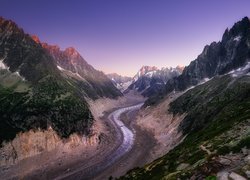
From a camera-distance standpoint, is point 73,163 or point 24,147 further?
point 24,147

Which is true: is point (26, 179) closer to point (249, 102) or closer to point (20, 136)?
point (20, 136)

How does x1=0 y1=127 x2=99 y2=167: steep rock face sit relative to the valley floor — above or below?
above

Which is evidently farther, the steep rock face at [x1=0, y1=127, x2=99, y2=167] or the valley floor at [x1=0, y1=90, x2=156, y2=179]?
the steep rock face at [x1=0, y1=127, x2=99, y2=167]

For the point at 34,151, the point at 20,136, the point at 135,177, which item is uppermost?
the point at 20,136

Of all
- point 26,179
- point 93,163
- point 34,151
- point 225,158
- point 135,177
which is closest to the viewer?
point 225,158

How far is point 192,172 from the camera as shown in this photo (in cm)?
6419

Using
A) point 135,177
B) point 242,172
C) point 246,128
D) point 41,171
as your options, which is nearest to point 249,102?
point 246,128

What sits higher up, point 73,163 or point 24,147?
point 24,147

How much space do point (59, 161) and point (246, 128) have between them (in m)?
116

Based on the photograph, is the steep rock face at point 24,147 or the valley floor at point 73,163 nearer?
the valley floor at point 73,163

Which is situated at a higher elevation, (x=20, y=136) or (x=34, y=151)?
(x=20, y=136)

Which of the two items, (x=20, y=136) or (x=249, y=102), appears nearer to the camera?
(x=249, y=102)

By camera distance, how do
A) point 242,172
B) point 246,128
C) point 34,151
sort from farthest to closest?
point 34,151 < point 246,128 < point 242,172

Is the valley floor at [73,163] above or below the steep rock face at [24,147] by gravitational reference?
below
